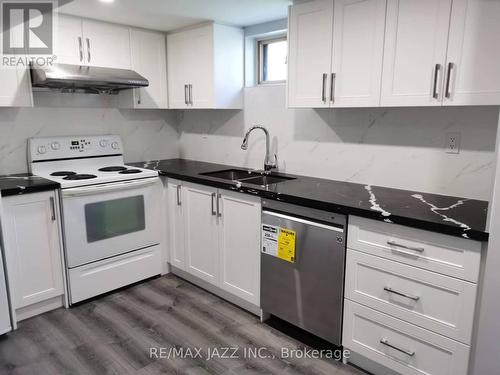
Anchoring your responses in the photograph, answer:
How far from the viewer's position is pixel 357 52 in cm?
212

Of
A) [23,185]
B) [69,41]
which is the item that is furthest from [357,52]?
[23,185]

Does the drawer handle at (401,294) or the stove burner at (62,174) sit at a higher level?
the stove burner at (62,174)

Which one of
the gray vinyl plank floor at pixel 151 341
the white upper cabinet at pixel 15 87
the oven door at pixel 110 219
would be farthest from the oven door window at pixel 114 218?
the white upper cabinet at pixel 15 87

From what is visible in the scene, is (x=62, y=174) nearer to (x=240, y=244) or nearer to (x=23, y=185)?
(x=23, y=185)

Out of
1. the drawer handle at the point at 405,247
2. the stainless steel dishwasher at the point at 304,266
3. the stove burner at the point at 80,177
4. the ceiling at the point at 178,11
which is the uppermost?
the ceiling at the point at 178,11

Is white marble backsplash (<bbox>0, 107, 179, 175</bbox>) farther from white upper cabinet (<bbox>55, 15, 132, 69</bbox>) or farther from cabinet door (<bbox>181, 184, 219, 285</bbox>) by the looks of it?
cabinet door (<bbox>181, 184, 219, 285</bbox>)

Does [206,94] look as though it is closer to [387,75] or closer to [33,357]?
[387,75]

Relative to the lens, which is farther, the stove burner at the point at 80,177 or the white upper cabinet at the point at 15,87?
the stove burner at the point at 80,177

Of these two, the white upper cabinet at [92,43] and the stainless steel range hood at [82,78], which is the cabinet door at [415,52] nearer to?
the stainless steel range hood at [82,78]

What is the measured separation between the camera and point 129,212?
9.58ft

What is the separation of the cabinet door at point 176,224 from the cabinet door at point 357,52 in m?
1.43

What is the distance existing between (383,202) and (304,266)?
57 centimetres

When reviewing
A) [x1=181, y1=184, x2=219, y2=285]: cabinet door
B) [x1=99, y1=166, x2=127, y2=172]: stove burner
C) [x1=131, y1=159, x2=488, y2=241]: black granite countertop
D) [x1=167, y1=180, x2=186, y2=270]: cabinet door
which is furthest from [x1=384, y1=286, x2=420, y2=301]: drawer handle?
[x1=99, y1=166, x2=127, y2=172]: stove burner

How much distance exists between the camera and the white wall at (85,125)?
2.84 metres
